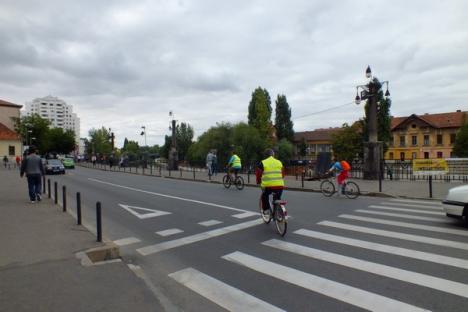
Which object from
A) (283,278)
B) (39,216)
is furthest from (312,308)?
(39,216)

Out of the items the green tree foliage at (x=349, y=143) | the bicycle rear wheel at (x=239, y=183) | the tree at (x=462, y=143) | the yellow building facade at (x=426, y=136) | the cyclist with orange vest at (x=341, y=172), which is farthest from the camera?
the yellow building facade at (x=426, y=136)

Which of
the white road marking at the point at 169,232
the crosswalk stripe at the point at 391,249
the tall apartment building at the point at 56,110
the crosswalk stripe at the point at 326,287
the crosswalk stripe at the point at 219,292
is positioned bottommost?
the crosswalk stripe at the point at 219,292

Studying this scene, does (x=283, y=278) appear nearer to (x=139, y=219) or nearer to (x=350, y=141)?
(x=139, y=219)

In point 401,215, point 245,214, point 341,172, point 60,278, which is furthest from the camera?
point 341,172

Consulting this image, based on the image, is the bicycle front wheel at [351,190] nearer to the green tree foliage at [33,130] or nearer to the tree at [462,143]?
the tree at [462,143]

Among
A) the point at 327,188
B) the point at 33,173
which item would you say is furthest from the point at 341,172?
the point at 33,173

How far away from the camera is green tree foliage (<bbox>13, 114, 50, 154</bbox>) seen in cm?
6675

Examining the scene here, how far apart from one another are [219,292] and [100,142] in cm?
8668

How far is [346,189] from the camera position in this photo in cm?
1407

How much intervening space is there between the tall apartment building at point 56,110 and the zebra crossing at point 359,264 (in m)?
184

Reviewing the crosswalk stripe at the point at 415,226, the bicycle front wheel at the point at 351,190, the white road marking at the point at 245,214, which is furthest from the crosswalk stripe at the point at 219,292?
the bicycle front wheel at the point at 351,190

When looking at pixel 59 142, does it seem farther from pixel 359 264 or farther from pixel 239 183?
pixel 359 264

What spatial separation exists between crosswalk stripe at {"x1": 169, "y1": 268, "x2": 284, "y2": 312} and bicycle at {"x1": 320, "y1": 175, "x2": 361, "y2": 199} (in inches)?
386

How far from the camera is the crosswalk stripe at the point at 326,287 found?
160 inches
